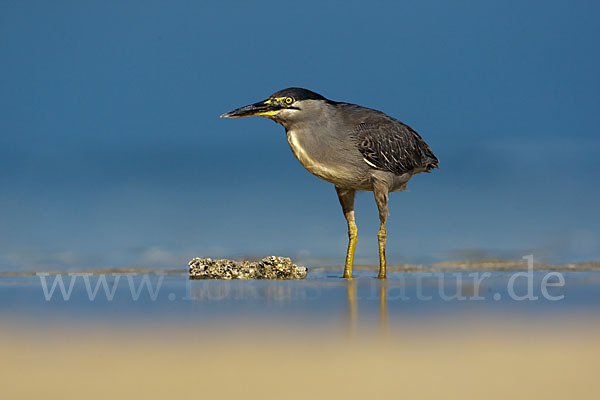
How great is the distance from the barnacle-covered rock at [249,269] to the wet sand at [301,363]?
5.43 m

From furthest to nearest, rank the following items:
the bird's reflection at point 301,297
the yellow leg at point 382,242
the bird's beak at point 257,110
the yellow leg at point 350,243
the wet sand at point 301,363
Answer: the yellow leg at point 350,243 < the yellow leg at point 382,242 < the bird's beak at point 257,110 < the bird's reflection at point 301,297 < the wet sand at point 301,363

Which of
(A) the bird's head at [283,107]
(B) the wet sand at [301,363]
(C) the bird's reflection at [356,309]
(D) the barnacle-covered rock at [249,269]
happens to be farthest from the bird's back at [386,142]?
(B) the wet sand at [301,363]

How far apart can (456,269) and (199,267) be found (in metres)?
5.30

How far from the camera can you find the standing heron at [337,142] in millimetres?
10398

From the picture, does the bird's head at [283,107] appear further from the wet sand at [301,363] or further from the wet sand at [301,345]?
the wet sand at [301,363]

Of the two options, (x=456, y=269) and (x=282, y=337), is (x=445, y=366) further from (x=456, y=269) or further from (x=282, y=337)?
(x=456, y=269)

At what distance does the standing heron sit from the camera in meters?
10.4

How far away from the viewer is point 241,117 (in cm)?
1038

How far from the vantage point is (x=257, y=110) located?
34.1 ft

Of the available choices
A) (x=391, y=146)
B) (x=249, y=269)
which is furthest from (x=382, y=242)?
(x=249, y=269)

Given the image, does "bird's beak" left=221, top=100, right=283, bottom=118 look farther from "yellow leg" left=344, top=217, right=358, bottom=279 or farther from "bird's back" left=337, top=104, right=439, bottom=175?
"yellow leg" left=344, top=217, right=358, bottom=279

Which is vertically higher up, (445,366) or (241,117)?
(241,117)

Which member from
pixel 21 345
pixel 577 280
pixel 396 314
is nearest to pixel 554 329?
pixel 396 314

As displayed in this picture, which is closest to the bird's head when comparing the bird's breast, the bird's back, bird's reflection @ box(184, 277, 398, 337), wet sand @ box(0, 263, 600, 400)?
the bird's breast
